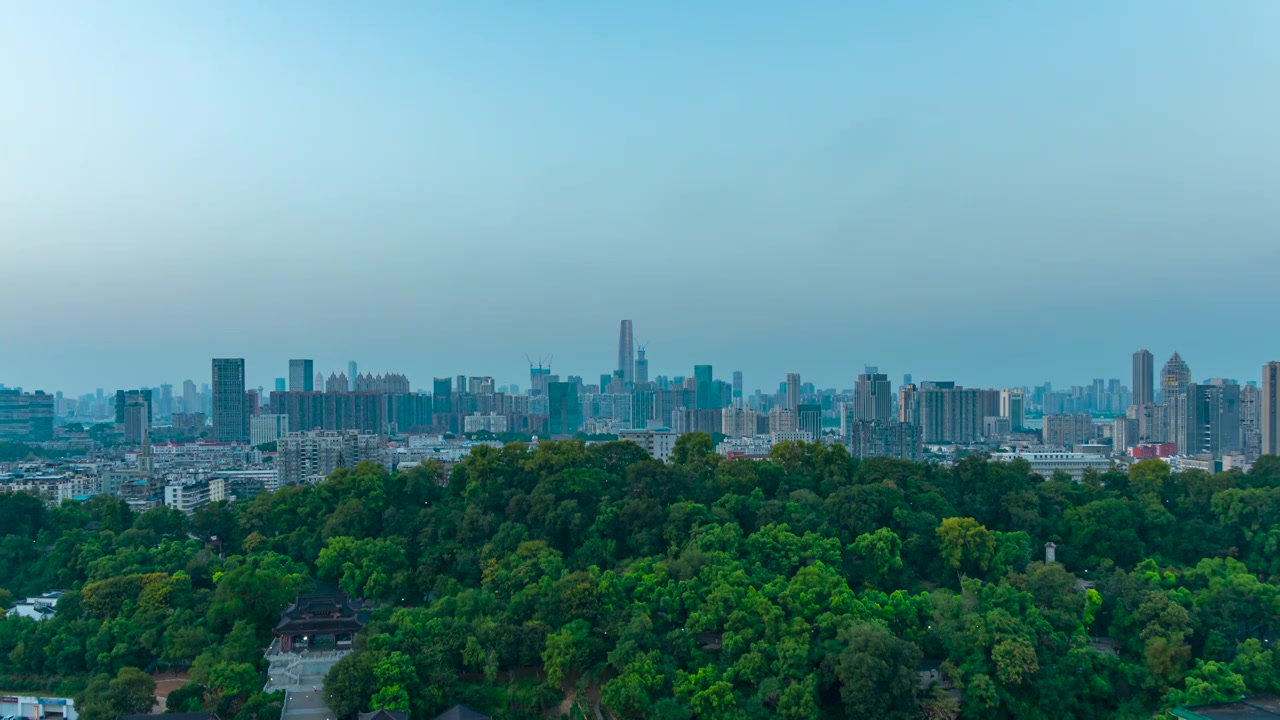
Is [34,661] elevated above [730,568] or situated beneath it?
situated beneath

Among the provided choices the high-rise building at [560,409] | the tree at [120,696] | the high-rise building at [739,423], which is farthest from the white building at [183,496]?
the high-rise building at [739,423]

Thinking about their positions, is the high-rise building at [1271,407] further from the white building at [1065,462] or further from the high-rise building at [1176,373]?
the high-rise building at [1176,373]

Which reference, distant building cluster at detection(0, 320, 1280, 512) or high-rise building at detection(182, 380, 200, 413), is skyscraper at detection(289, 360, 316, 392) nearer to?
distant building cluster at detection(0, 320, 1280, 512)

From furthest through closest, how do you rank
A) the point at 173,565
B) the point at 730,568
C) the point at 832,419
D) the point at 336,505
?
the point at 832,419, the point at 336,505, the point at 173,565, the point at 730,568

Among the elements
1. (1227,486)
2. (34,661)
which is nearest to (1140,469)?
(1227,486)

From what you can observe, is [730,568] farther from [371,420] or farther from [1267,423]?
[371,420]
